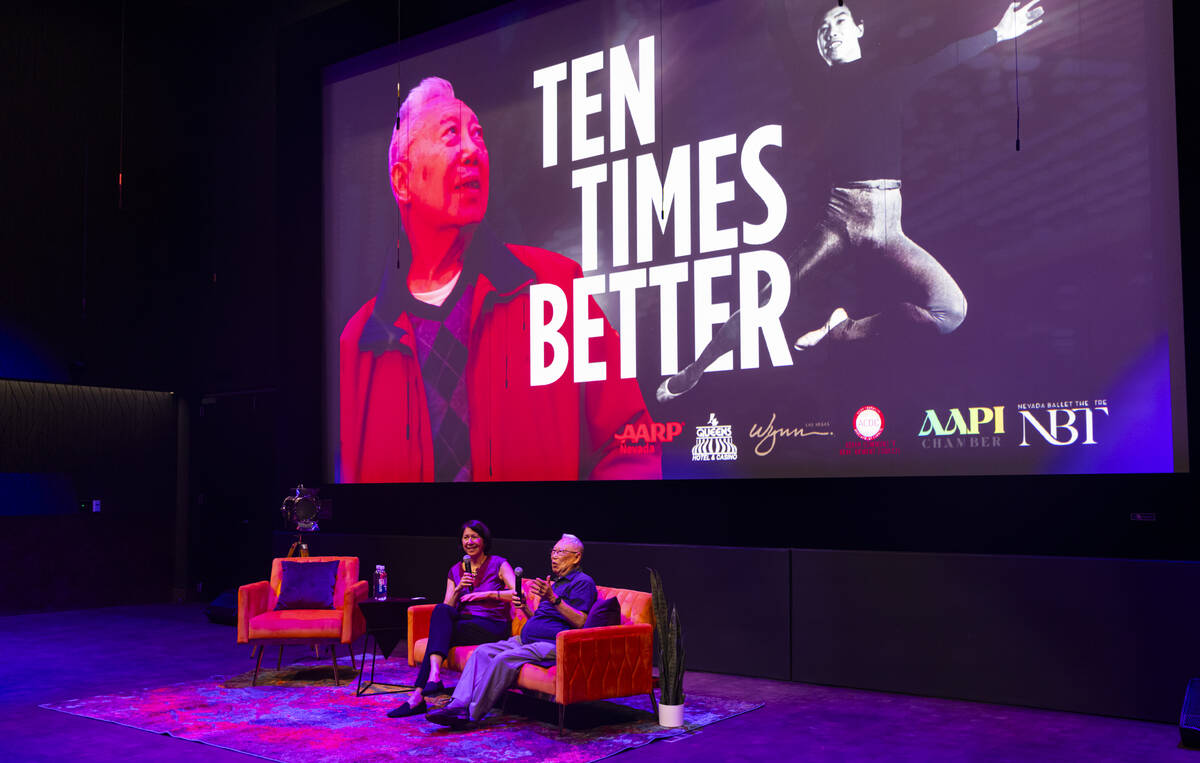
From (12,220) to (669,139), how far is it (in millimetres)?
6671

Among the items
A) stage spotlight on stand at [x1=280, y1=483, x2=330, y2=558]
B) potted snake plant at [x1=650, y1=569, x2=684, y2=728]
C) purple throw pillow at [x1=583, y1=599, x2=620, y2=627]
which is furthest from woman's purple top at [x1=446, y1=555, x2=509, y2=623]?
stage spotlight on stand at [x1=280, y1=483, x2=330, y2=558]

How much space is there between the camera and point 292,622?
6.47 m

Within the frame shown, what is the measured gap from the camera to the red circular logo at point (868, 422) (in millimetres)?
6371

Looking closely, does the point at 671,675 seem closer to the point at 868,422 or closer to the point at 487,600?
the point at 487,600

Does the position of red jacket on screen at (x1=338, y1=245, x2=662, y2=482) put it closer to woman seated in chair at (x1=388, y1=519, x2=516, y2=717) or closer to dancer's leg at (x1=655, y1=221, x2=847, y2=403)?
dancer's leg at (x1=655, y1=221, x2=847, y2=403)

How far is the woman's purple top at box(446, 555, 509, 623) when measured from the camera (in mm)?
5922

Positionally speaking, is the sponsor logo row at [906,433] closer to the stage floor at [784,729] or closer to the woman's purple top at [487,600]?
the stage floor at [784,729]

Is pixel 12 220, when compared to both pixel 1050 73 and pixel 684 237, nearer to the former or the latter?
pixel 684 237

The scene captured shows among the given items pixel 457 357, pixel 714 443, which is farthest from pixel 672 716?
pixel 457 357

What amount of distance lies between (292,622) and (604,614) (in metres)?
2.25

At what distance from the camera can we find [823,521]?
6750mm

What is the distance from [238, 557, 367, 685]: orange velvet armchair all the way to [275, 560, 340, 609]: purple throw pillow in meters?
0.05

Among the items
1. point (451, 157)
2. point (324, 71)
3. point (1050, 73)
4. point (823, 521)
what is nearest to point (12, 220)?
point (324, 71)

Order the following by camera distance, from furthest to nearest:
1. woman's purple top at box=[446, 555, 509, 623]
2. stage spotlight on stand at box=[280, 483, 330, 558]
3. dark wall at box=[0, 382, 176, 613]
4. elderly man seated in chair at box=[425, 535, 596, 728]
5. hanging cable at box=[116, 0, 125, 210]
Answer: hanging cable at box=[116, 0, 125, 210] → dark wall at box=[0, 382, 176, 613] → stage spotlight on stand at box=[280, 483, 330, 558] → woman's purple top at box=[446, 555, 509, 623] → elderly man seated in chair at box=[425, 535, 596, 728]
